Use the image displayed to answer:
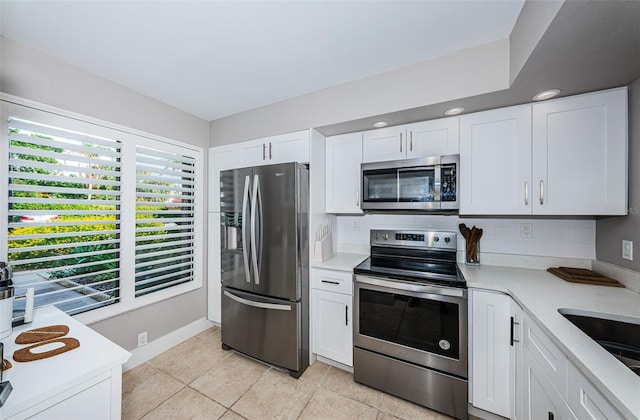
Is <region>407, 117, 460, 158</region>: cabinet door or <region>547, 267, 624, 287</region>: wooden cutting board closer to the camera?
<region>547, 267, 624, 287</region>: wooden cutting board

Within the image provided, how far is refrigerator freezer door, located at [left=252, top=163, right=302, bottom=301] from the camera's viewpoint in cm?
204

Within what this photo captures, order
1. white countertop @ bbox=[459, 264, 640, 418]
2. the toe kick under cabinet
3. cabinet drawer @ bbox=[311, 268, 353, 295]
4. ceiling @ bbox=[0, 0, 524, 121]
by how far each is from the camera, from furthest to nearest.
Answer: cabinet drawer @ bbox=[311, 268, 353, 295]
ceiling @ bbox=[0, 0, 524, 121]
the toe kick under cabinet
white countertop @ bbox=[459, 264, 640, 418]

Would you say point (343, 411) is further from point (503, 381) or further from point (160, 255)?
point (160, 255)

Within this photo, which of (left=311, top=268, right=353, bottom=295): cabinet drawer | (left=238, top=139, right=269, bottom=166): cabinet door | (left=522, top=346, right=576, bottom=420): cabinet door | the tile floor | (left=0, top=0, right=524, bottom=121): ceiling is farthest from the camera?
(left=238, top=139, right=269, bottom=166): cabinet door

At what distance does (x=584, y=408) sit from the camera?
32.9 inches

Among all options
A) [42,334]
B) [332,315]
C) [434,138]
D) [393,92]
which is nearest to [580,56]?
[434,138]

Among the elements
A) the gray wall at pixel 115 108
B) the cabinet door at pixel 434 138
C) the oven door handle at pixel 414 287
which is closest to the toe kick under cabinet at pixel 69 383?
the gray wall at pixel 115 108

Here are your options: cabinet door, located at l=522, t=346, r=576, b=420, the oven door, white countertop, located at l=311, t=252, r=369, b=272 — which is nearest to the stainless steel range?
the oven door

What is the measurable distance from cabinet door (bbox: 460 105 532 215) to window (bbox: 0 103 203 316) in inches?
110

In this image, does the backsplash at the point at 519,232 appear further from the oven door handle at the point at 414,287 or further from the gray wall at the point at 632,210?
the oven door handle at the point at 414,287

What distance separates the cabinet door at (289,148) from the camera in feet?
7.48

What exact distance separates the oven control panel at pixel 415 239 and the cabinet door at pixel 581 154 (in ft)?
2.16

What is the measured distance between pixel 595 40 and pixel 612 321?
133 centimetres

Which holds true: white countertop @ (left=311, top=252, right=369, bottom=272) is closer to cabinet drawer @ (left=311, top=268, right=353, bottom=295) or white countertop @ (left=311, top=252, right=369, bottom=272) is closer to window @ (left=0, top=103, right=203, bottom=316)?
cabinet drawer @ (left=311, top=268, right=353, bottom=295)
